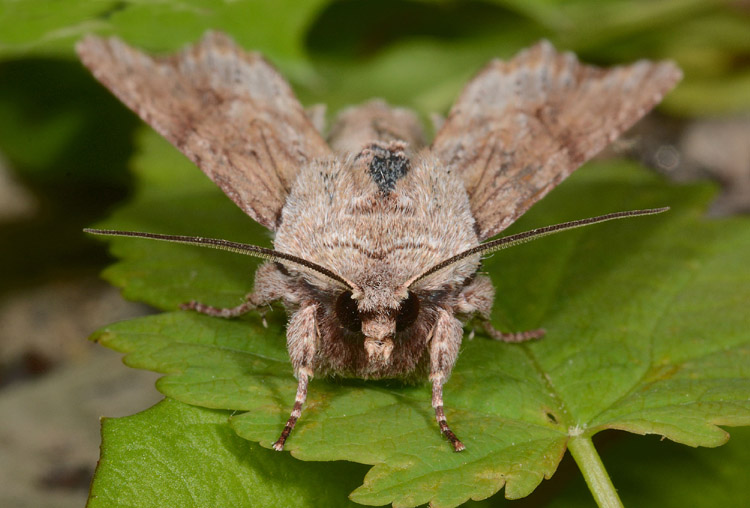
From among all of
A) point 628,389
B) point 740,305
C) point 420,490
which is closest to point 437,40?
point 740,305

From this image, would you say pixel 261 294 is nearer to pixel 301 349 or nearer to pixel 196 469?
pixel 301 349

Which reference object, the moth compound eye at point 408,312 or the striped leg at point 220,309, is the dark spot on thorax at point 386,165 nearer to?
the moth compound eye at point 408,312

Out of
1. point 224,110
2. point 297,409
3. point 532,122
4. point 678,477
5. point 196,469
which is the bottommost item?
point 678,477

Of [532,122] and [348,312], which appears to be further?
[532,122]

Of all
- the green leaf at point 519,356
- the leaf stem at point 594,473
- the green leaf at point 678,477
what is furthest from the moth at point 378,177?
the green leaf at point 678,477

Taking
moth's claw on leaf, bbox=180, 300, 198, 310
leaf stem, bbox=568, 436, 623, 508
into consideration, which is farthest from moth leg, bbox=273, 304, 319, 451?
leaf stem, bbox=568, 436, 623, 508

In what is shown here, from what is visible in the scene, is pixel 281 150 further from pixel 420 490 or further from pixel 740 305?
pixel 740 305

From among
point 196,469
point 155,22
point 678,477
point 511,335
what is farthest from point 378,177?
point 155,22
